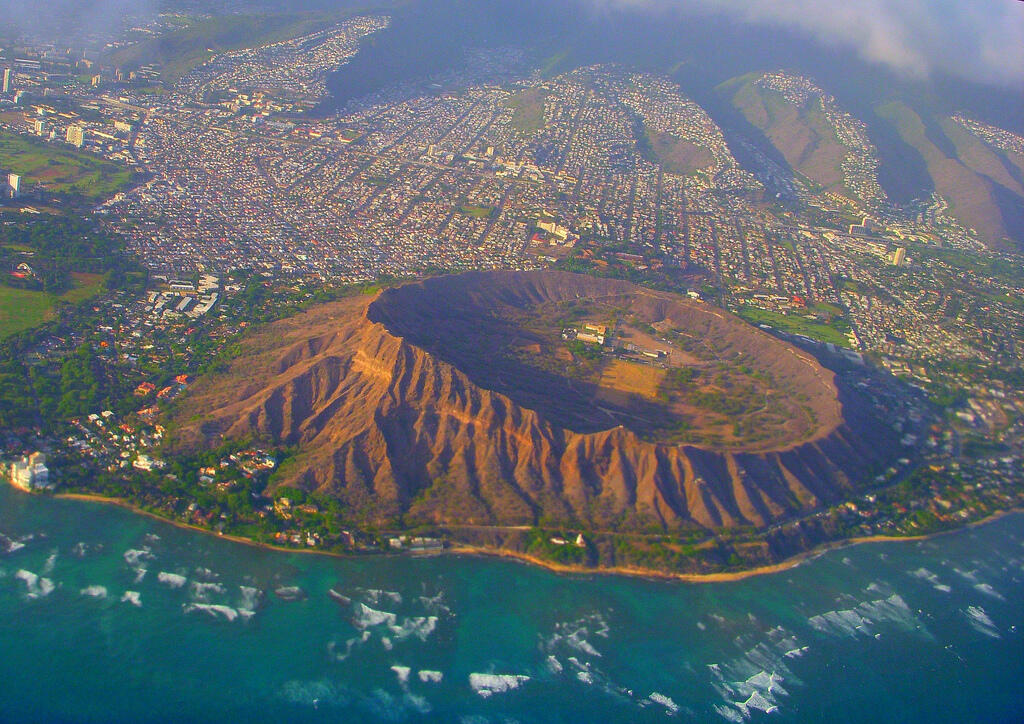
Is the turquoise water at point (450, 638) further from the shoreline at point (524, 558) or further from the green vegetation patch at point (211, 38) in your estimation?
the green vegetation patch at point (211, 38)

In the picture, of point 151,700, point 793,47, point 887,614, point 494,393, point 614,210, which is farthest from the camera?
point 793,47

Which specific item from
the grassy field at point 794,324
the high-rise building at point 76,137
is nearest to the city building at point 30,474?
the grassy field at point 794,324

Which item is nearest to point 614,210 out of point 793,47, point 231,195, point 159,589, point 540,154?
point 540,154

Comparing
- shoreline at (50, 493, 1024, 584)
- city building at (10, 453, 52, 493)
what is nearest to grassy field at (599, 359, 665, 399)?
shoreline at (50, 493, 1024, 584)

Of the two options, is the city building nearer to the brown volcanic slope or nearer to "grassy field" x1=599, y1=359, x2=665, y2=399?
the brown volcanic slope

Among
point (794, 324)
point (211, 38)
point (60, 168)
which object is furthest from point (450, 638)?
point (211, 38)

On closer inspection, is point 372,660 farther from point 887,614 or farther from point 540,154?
point 540,154
